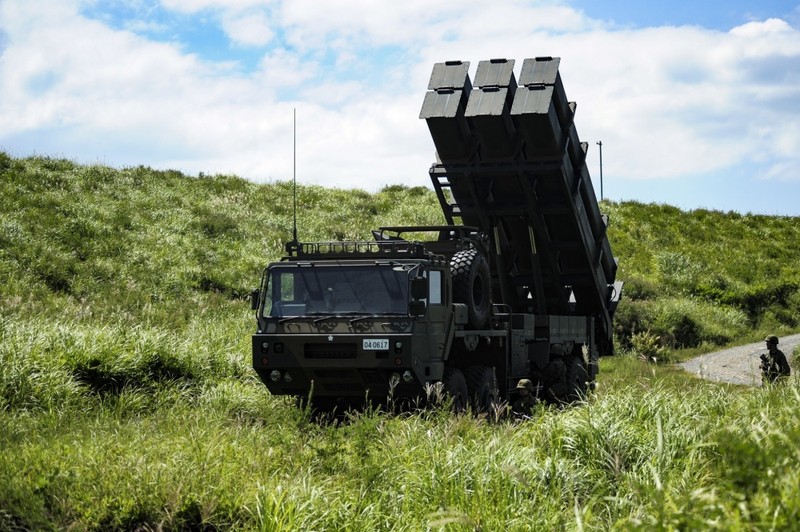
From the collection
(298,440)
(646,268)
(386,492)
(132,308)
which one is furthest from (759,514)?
(646,268)

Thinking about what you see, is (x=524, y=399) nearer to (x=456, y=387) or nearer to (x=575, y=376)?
(x=575, y=376)

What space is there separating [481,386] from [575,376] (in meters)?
3.56

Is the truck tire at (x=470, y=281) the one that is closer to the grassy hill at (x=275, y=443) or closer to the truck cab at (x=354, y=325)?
the truck cab at (x=354, y=325)

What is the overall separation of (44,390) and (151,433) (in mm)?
2995

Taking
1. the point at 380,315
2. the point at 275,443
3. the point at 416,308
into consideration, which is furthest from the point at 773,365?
the point at 275,443

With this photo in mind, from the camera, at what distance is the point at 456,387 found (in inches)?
474

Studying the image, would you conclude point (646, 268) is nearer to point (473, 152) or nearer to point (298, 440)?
point (473, 152)

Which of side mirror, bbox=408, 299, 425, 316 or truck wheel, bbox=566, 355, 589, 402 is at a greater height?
side mirror, bbox=408, 299, 425, 316

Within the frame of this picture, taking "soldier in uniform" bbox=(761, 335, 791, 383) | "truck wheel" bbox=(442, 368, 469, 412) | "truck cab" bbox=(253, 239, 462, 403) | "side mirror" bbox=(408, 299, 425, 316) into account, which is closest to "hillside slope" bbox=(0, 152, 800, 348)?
"truck cab" bbox=(253, 239, 462, 403)

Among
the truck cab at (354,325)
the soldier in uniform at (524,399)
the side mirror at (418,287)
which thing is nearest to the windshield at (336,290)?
the truck cab at (354,325)

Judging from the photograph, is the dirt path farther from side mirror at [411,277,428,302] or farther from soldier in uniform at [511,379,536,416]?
side mirror at [411,277,428,302]

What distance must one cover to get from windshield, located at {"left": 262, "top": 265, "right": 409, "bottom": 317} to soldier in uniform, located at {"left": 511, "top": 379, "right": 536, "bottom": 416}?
3.30m

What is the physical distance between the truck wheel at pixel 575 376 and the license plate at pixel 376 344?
5.17m

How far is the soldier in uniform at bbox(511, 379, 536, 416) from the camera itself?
13903 millimetres
